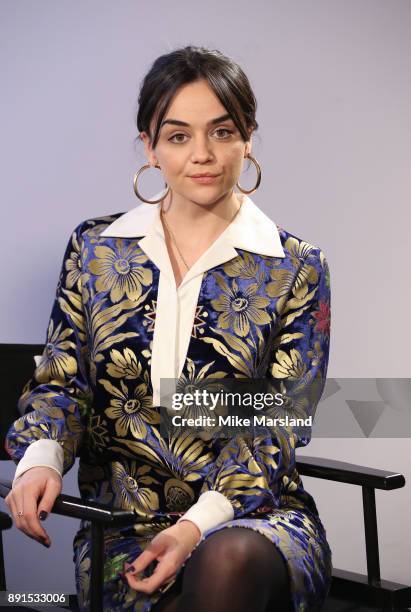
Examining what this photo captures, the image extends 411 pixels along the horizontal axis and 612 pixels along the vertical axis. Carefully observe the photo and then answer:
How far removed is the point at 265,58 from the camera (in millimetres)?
2975

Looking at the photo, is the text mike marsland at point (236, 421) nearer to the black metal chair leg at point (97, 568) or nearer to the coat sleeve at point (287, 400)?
the coat sleeve at point (287, 400)

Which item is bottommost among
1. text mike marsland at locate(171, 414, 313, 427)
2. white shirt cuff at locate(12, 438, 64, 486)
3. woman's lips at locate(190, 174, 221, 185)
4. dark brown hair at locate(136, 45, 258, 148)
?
white shirt cuff at locate(12, 438, 64, 486)

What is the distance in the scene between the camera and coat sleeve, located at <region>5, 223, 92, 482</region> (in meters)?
1.86

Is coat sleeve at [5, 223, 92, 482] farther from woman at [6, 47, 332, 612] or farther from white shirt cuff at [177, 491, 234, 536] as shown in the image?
white shirt cuff at [177, 491, 234, 536]

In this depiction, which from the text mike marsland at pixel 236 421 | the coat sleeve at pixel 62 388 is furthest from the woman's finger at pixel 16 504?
the text mike marsland at pixel 236 421

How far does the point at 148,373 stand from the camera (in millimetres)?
1931

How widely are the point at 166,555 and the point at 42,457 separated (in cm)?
31

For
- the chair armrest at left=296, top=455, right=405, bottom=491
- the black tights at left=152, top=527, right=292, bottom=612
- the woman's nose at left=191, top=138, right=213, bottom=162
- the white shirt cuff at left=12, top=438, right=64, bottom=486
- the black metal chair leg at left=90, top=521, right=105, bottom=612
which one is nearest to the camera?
the black tights at left=152, top=527, right=292, bottom=612

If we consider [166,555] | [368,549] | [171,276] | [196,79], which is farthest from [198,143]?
[368,549]

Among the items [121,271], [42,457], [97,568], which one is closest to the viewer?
[97,568]

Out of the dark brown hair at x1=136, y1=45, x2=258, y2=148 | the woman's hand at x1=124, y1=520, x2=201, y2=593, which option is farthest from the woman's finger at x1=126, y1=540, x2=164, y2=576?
the dark brown hair at x1=136, y1=45, x2=258, y2=148

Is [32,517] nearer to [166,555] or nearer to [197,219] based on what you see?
[166,555]

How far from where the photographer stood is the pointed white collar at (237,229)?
204 centimetres

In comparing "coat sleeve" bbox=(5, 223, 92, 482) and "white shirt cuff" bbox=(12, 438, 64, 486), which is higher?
"coat sleeve" bbox=(5, 223, 92, 482)
